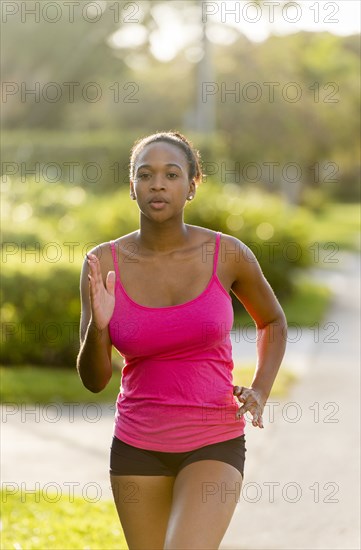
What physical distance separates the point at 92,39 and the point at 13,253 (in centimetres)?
4019

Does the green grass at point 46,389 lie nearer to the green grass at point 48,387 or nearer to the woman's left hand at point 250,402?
the green grass at point 48,387

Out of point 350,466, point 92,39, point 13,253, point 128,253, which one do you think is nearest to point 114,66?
point 92,39

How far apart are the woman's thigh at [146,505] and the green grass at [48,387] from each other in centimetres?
647

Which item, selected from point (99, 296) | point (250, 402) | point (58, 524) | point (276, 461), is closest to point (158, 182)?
point (99, 296)

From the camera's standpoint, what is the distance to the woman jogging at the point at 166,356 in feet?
11.8

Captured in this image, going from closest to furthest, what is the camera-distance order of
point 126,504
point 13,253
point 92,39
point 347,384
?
point 126,504
point 347,384
point 13,253
point 92,39

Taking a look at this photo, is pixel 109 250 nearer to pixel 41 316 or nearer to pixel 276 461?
pixel 276 461

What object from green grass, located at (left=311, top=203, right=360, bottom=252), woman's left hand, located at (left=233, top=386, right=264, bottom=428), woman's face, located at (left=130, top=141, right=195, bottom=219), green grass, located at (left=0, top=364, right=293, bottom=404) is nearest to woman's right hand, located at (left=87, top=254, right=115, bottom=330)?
woman's face, located at (left=130, top=141, right=195, bottom=219)

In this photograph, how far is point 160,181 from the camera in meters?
3.66

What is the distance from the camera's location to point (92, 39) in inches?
2023

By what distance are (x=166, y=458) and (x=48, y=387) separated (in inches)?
270

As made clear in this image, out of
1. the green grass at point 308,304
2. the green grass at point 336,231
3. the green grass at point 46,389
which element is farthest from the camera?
the green grass at point 336,231

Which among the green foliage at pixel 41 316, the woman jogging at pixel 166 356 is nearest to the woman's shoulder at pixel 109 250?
the woman jogging at pixel 166 356

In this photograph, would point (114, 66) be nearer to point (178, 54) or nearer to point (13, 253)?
point (178, 54)
